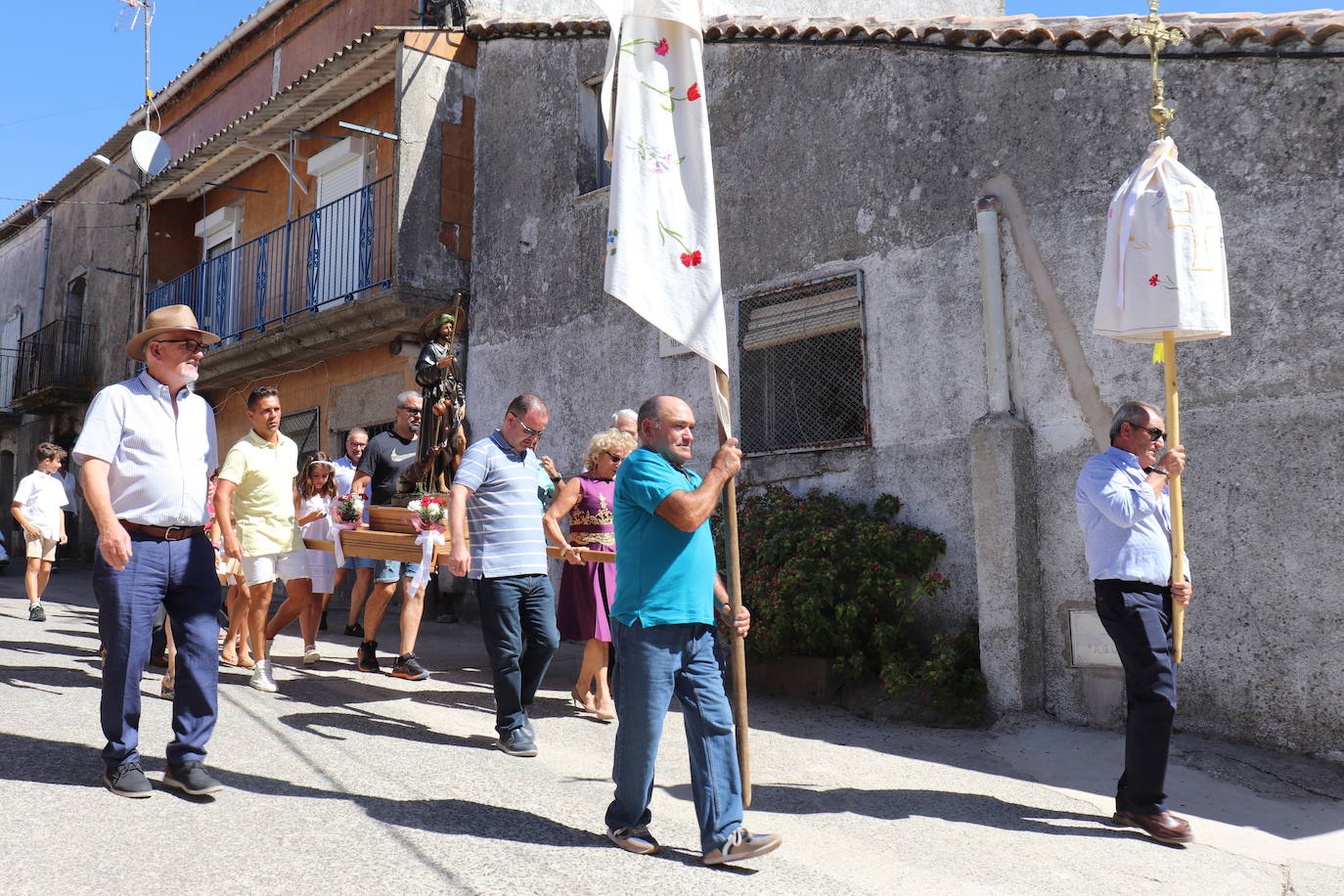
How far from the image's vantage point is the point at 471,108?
12469mm

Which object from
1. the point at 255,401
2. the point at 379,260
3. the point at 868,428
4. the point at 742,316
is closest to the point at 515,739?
the point at 255,401

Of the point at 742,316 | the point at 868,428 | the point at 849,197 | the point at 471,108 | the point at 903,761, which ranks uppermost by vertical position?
the point at 471,108

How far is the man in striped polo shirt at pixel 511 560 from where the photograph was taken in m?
5.50

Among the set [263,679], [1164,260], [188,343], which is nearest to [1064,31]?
[1164,260]

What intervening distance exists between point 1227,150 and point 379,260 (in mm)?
8937

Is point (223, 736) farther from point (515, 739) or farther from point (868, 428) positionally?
point (868, 428)

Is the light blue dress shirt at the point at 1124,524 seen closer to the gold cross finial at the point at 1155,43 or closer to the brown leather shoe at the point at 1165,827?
the brown leather shoe at the point at 1165,827

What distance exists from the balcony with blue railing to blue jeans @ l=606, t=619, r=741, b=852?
28.7ft

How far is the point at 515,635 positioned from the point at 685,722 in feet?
5.84

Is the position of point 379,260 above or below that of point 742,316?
above

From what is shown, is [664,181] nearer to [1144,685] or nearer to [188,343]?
[188,343]

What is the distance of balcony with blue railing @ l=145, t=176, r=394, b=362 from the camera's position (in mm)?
12609

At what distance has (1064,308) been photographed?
6.87m

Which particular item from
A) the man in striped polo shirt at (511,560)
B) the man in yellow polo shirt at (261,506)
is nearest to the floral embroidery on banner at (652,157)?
the man in striped polo shirt at (511,560)
